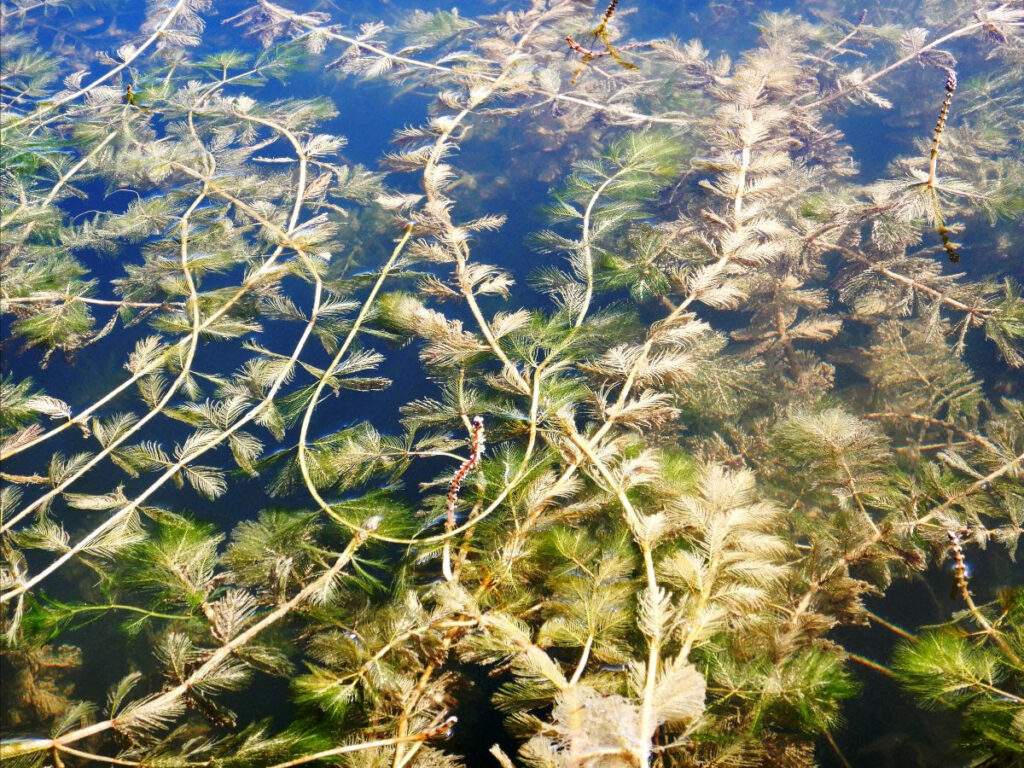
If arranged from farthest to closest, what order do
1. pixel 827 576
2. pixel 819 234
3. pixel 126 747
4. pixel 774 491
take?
pixel 819 234 < pixel 774 491 < pixel 827 576 < pixel 126 747

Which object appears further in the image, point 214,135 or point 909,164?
point 214,135

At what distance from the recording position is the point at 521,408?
2.56 m

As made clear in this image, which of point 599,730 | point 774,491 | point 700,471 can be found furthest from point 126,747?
point 774,491

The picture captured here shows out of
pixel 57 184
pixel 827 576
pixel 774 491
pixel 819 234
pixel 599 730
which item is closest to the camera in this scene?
pixel 599 730

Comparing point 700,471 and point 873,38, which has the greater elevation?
point 873,38

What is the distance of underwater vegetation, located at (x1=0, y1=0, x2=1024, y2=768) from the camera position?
1914 millimetres

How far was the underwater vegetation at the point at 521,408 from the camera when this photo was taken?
191 centimetres

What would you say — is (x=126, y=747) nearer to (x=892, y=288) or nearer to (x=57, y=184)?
(x=57, y=184)

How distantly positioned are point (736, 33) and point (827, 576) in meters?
5.34

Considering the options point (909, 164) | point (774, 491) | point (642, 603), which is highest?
point (909, 164)

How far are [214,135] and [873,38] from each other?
541 cm

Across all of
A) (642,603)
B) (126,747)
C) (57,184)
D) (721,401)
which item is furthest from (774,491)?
(57,184)

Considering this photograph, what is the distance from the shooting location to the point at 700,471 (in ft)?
8.23

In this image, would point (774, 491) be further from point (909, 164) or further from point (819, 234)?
point (909, 164)
